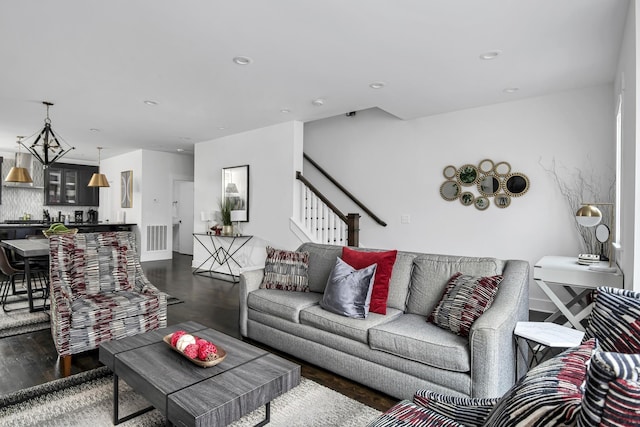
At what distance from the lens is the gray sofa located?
209 cm

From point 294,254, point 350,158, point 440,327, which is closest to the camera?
point 440,327

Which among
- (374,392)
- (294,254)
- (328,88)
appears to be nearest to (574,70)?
(328,88)

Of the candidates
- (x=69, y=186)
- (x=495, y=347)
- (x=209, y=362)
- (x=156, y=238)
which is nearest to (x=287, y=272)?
(x=209, y=362)

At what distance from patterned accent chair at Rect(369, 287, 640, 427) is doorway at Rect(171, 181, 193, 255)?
9.23 metres

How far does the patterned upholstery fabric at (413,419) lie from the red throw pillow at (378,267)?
1281 mm

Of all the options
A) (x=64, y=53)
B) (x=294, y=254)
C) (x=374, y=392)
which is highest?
(x=64, y=53)

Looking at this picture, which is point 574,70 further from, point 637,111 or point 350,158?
point 350,158

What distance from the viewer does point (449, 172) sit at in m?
5.17

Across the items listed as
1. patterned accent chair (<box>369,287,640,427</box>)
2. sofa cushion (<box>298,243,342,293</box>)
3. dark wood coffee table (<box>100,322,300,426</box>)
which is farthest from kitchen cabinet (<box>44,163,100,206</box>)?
patterned accent chair (<box>369,287,640,427</box>)

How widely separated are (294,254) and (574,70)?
337 centimetres

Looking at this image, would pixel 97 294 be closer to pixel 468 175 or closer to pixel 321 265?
pixel 321 265

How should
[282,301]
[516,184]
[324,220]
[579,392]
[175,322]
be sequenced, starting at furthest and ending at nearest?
[324,220] → [516,184] → [175,322] → [282,301] → [579,392]

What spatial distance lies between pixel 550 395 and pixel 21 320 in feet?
16.1

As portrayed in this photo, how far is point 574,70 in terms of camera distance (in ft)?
12.0
